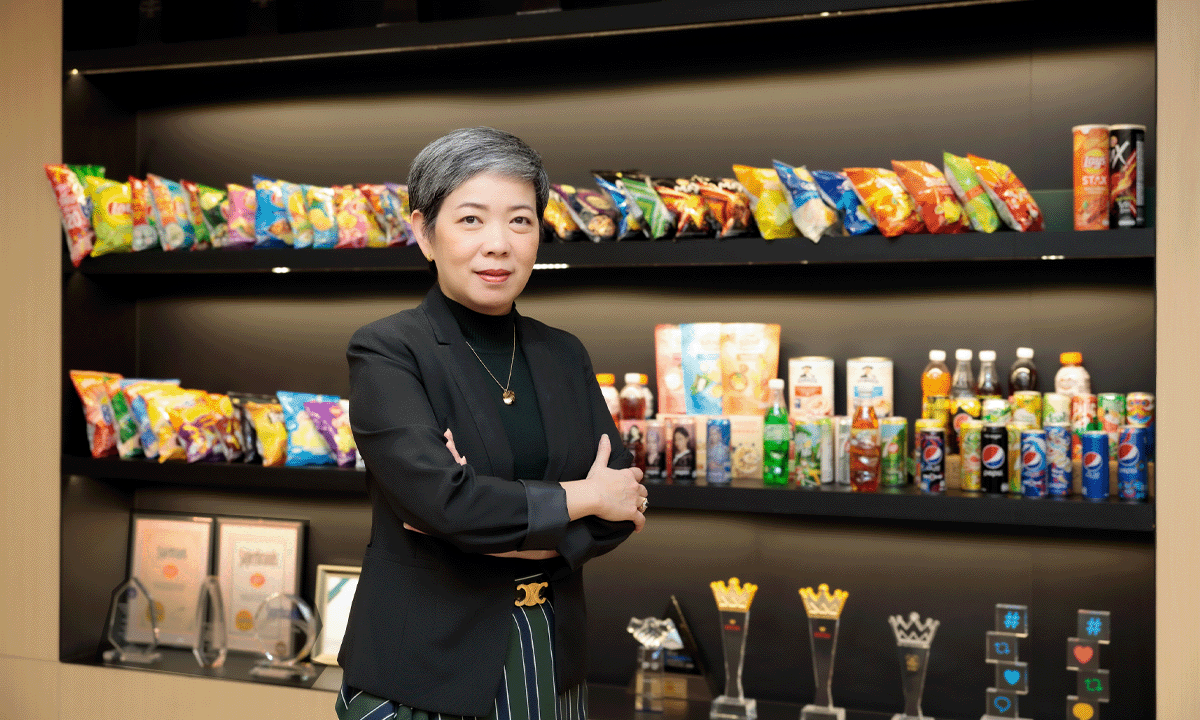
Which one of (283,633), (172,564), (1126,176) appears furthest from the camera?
(172,564)

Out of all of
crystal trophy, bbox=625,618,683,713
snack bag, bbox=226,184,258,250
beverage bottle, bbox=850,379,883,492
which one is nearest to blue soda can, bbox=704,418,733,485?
beverage bottle, bbox=850,379,883,492

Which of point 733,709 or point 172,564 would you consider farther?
point 172,564

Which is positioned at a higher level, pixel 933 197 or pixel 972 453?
pixel 933 197

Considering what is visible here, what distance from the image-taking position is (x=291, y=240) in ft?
8.65

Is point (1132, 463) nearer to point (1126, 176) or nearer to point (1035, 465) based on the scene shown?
point (1035, 465)

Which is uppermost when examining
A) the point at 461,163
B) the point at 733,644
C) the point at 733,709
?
the point at 461,163

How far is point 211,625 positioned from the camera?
2.74 m

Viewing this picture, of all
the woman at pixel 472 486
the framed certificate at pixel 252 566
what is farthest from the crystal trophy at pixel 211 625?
the woman at pixel 472 486

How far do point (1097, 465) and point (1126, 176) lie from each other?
60cm

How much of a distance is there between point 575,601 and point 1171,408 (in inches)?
51.7

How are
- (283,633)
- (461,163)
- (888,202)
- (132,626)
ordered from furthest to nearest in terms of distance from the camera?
(132,626)
(283,633)
(888,202)
(461,163)

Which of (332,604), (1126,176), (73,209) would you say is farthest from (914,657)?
(73,209)

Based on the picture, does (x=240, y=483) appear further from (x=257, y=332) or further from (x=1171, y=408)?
(x=1171, y=408)

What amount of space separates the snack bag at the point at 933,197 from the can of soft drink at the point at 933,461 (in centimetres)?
45
